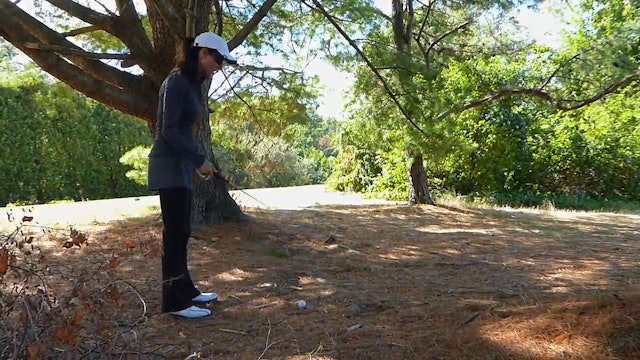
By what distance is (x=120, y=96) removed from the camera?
5398 mm

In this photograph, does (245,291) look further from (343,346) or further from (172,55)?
(172,55)

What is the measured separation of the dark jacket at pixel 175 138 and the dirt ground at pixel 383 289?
0.47m

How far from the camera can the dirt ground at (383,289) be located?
2.34 metres

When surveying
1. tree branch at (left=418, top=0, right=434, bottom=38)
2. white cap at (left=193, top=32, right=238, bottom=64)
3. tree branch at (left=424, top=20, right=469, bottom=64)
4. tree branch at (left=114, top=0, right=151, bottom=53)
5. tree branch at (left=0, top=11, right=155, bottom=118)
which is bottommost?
white cap at (left=193, top=32, right=238, bottom=64)

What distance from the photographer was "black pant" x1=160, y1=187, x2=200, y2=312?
2949 mm

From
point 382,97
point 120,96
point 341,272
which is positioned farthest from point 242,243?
point 382,97

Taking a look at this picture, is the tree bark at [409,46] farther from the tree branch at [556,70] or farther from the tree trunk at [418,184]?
the tree branch at [556,70]

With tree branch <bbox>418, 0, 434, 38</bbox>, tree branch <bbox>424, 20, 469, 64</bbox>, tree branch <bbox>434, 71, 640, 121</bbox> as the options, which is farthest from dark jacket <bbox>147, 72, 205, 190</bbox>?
tree branch <bbox>418, 0, 434, 38</bbox>

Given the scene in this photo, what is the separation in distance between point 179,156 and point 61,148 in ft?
38.8

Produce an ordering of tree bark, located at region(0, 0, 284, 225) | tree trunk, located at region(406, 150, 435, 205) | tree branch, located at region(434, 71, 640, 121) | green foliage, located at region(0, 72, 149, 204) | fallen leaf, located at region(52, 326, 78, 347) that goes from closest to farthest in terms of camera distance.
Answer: fallen leaf, located at region(52, 326, 78, 347) → tree bark, located at region(0, 0, 284, 225) → tree branch, located at region(434, 71, 640, 121) → tree trunk, located at region(406, 150, 435, 205) → green foliage, located at region(0, 72, 149, 204)

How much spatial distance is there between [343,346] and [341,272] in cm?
170

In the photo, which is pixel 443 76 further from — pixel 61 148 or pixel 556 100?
pixel 61 148

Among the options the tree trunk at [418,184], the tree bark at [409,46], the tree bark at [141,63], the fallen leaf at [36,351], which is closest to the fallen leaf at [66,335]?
the fallen leaf at [36,351]

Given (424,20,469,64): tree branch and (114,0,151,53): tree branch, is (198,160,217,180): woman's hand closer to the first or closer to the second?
(114,0,151,53): tree branch
